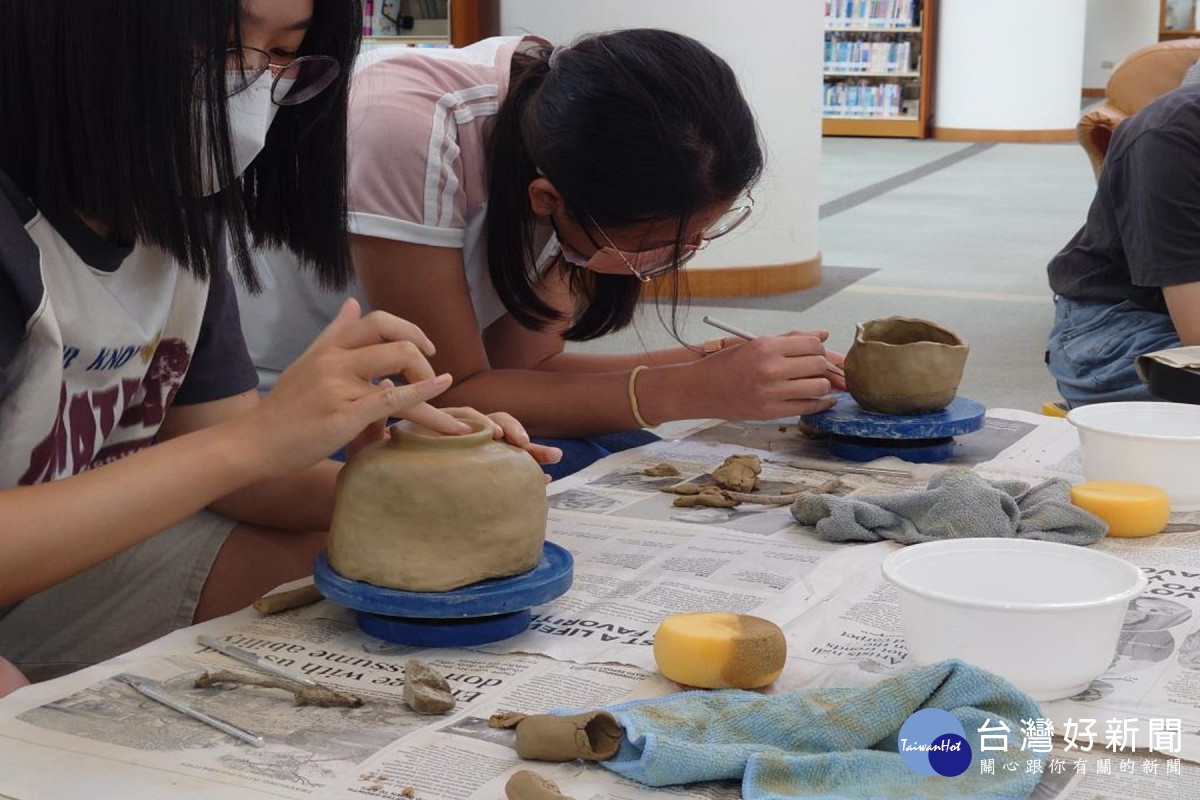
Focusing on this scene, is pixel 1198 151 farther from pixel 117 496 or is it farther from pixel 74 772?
pixel 74 772

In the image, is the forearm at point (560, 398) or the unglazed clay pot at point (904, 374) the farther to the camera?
the forearm at point (560, 398)

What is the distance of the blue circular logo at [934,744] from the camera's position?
2.68 feet

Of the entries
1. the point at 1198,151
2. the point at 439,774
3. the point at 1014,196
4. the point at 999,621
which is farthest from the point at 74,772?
the point at 1014,196

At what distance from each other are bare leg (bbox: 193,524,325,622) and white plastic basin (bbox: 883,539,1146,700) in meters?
0.69

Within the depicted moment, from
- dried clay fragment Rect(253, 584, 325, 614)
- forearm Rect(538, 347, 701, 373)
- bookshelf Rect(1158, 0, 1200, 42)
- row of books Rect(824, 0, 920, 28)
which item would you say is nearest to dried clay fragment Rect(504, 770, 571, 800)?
dried clay fragment Rect(253, 584, 325, 614)

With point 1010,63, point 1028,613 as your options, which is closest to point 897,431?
point 1028,613

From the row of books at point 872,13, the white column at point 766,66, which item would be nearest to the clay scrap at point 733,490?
the white column at point 766,66

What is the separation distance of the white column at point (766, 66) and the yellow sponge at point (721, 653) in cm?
338

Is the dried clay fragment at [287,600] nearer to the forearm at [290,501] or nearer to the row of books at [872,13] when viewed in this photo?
the forearm at [290,501]

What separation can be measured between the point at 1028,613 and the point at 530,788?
34cm

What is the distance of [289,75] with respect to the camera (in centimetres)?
118

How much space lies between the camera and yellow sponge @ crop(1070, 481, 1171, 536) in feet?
4.16

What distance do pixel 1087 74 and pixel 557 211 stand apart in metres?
13.3

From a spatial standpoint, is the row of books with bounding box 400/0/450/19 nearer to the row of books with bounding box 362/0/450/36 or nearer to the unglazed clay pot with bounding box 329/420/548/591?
the row of books with bounding box 362/0/450/36
